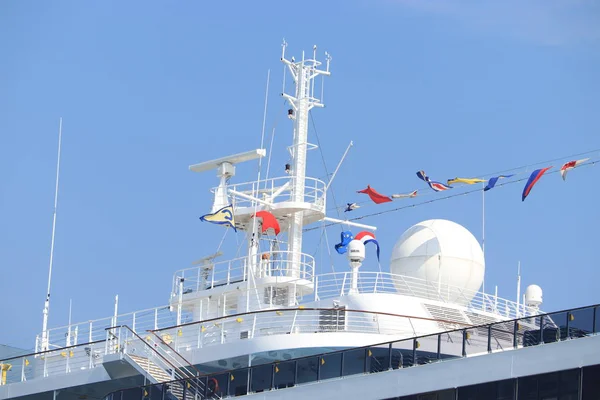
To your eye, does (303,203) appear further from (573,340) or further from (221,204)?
(573,340)

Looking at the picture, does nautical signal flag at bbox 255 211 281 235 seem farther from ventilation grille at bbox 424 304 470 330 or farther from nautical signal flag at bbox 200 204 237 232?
ventilation grille at bbox 424 304 470 330

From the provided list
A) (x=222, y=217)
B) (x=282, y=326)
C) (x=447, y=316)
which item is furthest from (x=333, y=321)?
(x=222, y=217)

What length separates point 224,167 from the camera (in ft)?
167

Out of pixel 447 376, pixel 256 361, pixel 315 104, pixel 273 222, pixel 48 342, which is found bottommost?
pixel 447 376

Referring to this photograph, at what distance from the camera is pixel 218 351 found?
4359cm

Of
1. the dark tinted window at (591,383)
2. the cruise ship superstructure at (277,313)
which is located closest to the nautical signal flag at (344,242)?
the cruise ship superstructure at (277,313)

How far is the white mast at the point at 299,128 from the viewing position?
1945 inches

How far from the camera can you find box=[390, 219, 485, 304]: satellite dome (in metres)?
46.7

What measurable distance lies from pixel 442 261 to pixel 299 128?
8155mm

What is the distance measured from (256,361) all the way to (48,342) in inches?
491

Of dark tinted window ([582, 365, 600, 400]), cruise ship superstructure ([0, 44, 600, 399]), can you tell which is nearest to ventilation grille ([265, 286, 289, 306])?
cruise ship superstructure ([0, 44, 600, 399])

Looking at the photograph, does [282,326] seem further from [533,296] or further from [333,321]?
[533,296]

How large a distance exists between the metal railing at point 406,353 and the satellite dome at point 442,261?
7905mm

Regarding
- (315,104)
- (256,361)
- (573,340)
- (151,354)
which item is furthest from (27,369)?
(573,340)
